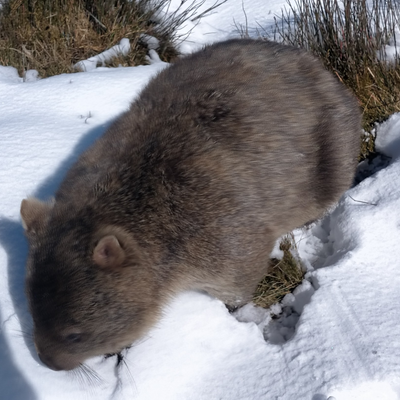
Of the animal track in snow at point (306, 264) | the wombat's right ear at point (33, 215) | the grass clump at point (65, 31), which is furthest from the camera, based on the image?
the grass clump at point (65, 31)

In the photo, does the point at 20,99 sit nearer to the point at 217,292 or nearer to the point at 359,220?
the point at 217,292

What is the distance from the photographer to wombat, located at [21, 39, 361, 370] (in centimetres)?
256

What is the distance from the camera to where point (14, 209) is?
3475mm

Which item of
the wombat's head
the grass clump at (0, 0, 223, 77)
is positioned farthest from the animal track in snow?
the grass clump at (0, 0, 223, 77)

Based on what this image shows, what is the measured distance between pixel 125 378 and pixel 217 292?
67cm

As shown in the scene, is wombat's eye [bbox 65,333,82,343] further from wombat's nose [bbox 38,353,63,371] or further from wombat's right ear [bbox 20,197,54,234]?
wombat's right ear [bbox 20,197,54,234]

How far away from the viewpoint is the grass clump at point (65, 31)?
18.0ft

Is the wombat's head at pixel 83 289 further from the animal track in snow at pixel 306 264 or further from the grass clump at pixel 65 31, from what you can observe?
the grass clump at pixel 65 31

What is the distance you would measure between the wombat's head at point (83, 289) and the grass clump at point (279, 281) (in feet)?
2.66

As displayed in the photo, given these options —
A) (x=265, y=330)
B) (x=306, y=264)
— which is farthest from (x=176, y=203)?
(x=306, y=264)

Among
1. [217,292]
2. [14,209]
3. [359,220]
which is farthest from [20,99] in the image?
[359,220]

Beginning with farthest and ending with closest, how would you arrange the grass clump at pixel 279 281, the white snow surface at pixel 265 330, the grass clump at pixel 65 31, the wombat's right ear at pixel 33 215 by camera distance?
the grass clump at pixel 65 31, the grass clump at pixel 279 281, the wombat's right ear at pixel 33 215, the white snow surface at pixel 265 330

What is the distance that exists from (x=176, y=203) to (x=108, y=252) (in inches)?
17.7

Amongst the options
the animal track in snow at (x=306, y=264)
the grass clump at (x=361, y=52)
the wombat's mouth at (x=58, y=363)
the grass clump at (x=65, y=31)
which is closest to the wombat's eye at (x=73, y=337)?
the wombat's mouth at (x=58, y=363)
